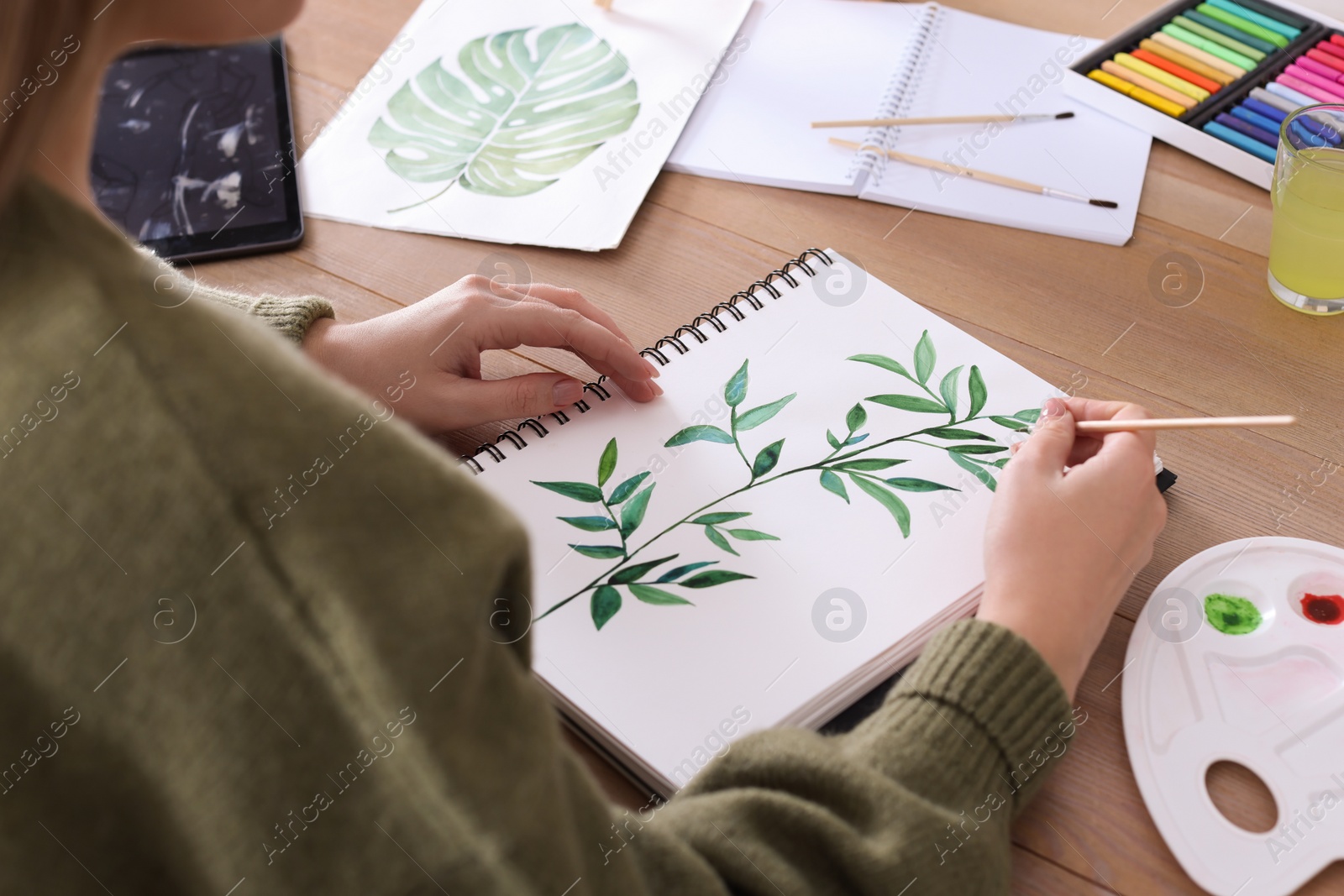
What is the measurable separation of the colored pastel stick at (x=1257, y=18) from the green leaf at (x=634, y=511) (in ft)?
2.42

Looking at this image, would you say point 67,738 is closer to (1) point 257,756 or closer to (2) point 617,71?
(1) point 257,756

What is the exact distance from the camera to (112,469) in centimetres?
33

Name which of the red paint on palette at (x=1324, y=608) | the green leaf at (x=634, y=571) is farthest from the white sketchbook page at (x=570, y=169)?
the red paint on palette at (x=1324, y=608)

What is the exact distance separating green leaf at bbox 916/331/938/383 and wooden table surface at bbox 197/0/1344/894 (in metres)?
0.06

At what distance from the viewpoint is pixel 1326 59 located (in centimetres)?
89

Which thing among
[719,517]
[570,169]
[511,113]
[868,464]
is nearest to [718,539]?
[719,517]

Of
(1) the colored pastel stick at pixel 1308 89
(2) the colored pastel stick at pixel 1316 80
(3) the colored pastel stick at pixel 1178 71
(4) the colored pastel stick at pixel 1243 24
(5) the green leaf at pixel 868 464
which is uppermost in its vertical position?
(4) the colored pastel stick at pixel 1243 24

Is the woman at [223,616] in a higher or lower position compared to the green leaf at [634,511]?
higher

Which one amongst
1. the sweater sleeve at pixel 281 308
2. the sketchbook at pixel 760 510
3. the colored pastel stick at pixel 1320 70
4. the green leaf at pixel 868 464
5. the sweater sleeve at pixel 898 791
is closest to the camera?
the sweater sleeve at pixel 898 791

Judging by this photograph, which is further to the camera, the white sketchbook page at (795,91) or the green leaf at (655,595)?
the white sketchbook page at (795,91)

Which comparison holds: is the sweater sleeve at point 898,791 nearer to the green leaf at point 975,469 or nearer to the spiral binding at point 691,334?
the green leaf at point 975,469

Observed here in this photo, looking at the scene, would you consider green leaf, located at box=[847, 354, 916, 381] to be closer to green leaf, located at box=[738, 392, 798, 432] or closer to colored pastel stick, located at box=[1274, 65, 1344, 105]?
green leaf, located at box=[738, 392, 798, 432]

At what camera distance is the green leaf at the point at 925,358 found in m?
0.73

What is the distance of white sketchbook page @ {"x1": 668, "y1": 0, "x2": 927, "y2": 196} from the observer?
92 cm
